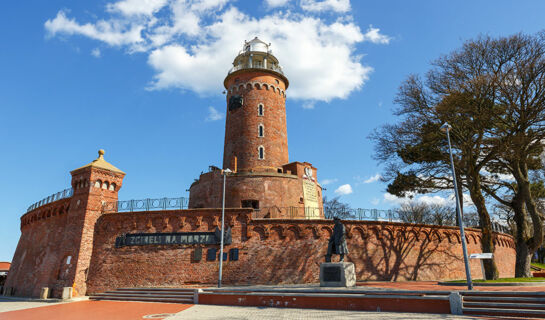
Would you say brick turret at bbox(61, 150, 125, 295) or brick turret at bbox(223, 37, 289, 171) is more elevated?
brick turret at bbox(223, 37, 289, 171)

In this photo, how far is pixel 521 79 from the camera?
17.8 m

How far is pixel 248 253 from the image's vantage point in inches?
797

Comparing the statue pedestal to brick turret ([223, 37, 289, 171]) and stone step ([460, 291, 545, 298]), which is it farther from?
brick turret ([223, 37, 289, 171])

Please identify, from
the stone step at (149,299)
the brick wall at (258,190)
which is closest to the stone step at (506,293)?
the stone step at (149,299)

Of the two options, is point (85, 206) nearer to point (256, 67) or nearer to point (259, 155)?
point (259, 155)

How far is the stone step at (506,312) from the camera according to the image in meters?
9.70

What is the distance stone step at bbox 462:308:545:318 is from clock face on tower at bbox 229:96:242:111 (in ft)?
75.5

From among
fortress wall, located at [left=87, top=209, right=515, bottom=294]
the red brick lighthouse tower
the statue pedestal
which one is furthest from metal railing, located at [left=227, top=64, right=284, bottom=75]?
the statue pedestal

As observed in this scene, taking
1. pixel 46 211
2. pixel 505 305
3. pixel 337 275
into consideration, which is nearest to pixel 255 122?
pixel 337 275

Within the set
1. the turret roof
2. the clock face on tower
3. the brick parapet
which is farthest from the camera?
the clock face on tower

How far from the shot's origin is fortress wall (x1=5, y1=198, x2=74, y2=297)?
71.5ft

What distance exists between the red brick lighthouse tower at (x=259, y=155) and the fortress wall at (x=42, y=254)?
9367 millimetres

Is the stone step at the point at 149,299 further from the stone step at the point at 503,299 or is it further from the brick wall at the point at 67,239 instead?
the stone step at the point at 503,299

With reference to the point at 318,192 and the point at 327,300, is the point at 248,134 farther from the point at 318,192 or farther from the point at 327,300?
the point at 327,300
